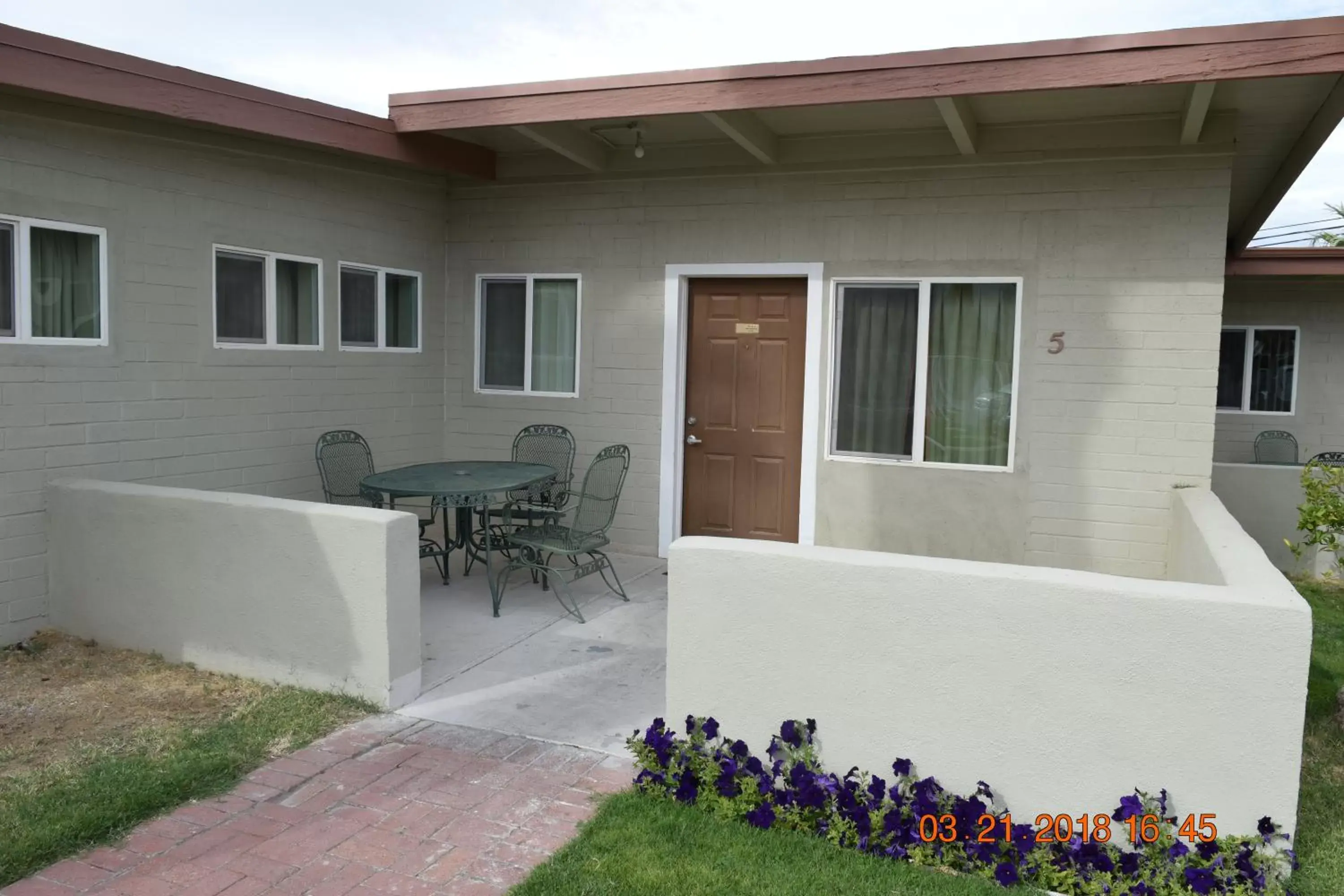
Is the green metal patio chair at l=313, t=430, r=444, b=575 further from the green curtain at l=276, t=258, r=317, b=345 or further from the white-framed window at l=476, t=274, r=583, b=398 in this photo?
the white-framed window at l=476, t=274, r=583, b=398

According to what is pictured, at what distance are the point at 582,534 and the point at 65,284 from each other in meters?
2.99

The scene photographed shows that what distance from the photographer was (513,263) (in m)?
7.70

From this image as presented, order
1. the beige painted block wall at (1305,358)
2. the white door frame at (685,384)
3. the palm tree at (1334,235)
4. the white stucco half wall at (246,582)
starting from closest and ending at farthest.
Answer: the white stucco half wall at (246,582) → the white door frame at (685,384) → the beige painted block wall at (1305,358) → the palm tree at (1334,235)

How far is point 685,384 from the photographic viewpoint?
736 centimetres

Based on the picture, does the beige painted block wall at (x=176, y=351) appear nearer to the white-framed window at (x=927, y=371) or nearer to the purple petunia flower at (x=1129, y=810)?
the white-framed window at (x=927, y=371)

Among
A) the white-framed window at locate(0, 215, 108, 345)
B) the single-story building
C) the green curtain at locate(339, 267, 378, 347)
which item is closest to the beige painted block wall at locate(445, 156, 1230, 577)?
the single-story building

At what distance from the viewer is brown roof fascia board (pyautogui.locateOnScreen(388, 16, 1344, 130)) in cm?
455

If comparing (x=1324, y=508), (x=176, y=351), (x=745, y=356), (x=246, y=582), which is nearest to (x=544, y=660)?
(x=246, y=582)

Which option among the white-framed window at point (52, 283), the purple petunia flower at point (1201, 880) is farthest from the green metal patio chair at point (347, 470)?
the purple petunia flower at point (1201, 880)

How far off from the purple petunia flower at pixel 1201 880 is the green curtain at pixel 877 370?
13.2 feet

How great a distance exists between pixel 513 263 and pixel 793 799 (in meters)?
5.32

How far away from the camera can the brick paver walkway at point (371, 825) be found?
9.74 ft

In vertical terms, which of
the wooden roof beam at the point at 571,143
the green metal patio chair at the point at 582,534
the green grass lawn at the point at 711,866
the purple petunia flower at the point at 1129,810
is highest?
the wooden roof beam at the point at 571,143

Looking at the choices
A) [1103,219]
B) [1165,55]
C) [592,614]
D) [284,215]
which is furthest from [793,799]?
[284,215]
